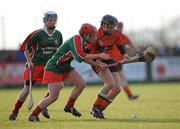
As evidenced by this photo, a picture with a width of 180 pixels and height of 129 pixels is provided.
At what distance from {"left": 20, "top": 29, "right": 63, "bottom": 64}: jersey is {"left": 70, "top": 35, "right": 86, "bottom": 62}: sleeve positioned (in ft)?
4.56

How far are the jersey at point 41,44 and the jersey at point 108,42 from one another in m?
0.97

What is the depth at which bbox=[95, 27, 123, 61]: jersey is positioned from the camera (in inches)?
591

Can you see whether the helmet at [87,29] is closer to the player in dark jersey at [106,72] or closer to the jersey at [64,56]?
the jersey at [64,56]

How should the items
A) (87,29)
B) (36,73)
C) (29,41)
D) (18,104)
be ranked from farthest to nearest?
(36,73) → (18,104) → (29,41) → (87,29)

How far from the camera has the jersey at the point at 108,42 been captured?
15.0 m

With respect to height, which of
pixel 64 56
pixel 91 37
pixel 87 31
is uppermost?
pixel 87 31

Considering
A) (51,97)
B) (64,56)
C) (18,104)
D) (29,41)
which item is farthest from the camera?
(18,104)

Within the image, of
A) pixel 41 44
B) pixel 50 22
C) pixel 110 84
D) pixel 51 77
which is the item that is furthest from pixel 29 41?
pixel 110 84

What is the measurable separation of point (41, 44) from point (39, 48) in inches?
6.2

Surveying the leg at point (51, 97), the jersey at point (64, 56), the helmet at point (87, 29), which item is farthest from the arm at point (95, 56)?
the leg at point (51, 97)

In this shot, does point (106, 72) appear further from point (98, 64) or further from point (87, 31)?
point (87, 31)

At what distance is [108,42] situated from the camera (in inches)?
599

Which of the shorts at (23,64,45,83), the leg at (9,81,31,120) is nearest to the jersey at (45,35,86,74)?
the shorts at (23,64,45,83)

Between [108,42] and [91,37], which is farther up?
[91,37]
